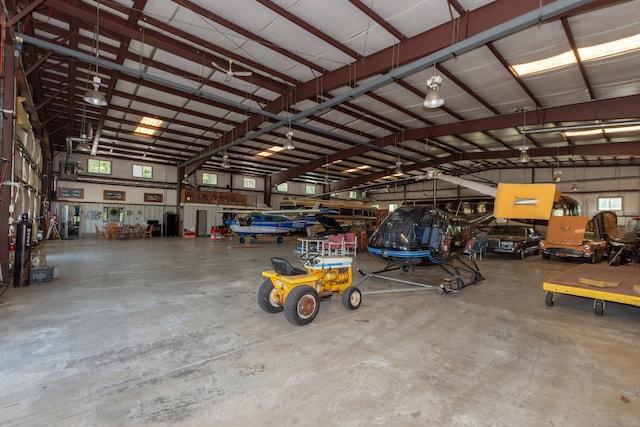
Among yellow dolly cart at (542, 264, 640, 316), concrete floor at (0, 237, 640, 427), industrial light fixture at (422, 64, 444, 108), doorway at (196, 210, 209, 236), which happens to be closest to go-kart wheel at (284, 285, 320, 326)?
concrete floor at (0, 237, 640, 427)

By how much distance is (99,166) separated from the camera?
64.0 feet

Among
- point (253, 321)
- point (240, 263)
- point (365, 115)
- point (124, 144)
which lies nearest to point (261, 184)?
point (124, 144)

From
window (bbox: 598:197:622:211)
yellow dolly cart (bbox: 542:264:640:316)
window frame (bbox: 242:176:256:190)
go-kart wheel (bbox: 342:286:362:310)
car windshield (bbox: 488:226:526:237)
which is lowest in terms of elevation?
go-kart wheel (bbox: 342:286:362:310)

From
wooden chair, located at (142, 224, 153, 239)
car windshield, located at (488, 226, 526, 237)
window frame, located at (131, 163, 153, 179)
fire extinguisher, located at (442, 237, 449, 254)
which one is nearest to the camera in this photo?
fire extinguisher, located at (442, 237, 449, 254)

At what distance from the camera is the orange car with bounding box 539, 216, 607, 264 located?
935 centimetres

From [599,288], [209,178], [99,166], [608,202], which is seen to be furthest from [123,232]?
[608,202]

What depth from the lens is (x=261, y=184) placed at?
27078mm

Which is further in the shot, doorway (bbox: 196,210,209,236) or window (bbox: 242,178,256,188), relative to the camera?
window (bbox: 242,178,256,188)

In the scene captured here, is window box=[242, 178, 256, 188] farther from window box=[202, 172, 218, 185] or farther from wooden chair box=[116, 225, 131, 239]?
wooden chair box=[116, 225, 131, 239]

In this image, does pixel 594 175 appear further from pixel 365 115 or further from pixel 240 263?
pixel 240 263

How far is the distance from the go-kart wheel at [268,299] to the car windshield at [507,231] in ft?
37.2

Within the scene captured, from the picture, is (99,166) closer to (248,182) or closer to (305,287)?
(248,182)

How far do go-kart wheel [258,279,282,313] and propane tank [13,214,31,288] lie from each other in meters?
5.02

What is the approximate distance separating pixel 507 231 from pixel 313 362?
12299 mm
